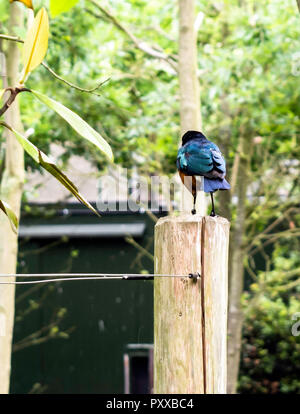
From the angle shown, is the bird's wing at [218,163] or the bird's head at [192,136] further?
the bird's head at [192,136]

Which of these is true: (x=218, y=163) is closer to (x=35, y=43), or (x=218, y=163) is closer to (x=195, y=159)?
(x=195, y=159)

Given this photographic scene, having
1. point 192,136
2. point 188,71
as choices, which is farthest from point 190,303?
point 188,71

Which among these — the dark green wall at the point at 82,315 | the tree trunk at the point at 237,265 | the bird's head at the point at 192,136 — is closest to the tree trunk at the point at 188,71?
the tree trunk at the point at 237,265

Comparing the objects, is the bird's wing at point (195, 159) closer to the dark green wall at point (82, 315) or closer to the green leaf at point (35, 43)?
the green leaf at point (35, 43)

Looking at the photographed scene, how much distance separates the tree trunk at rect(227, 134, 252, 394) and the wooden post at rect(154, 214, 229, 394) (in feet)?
16.7

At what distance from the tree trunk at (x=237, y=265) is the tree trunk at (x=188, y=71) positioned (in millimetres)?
2196

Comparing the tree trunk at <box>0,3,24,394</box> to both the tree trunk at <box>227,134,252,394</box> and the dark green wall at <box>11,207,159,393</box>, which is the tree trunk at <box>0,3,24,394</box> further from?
the dark green wall at <box>11,207,159,393</box>

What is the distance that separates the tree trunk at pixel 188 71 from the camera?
484 cm

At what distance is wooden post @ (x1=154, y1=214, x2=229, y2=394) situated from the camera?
2.01 m

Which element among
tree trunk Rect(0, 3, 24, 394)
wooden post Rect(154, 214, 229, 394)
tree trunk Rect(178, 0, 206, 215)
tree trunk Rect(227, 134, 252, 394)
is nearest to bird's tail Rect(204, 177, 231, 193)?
wooden post Rect(154, 214, 229, 394)

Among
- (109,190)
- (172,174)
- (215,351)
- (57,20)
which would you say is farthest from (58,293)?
(215,351)

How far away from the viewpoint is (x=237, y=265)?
727cm

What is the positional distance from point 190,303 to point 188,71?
10.7 feet

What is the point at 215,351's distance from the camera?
206 cm
